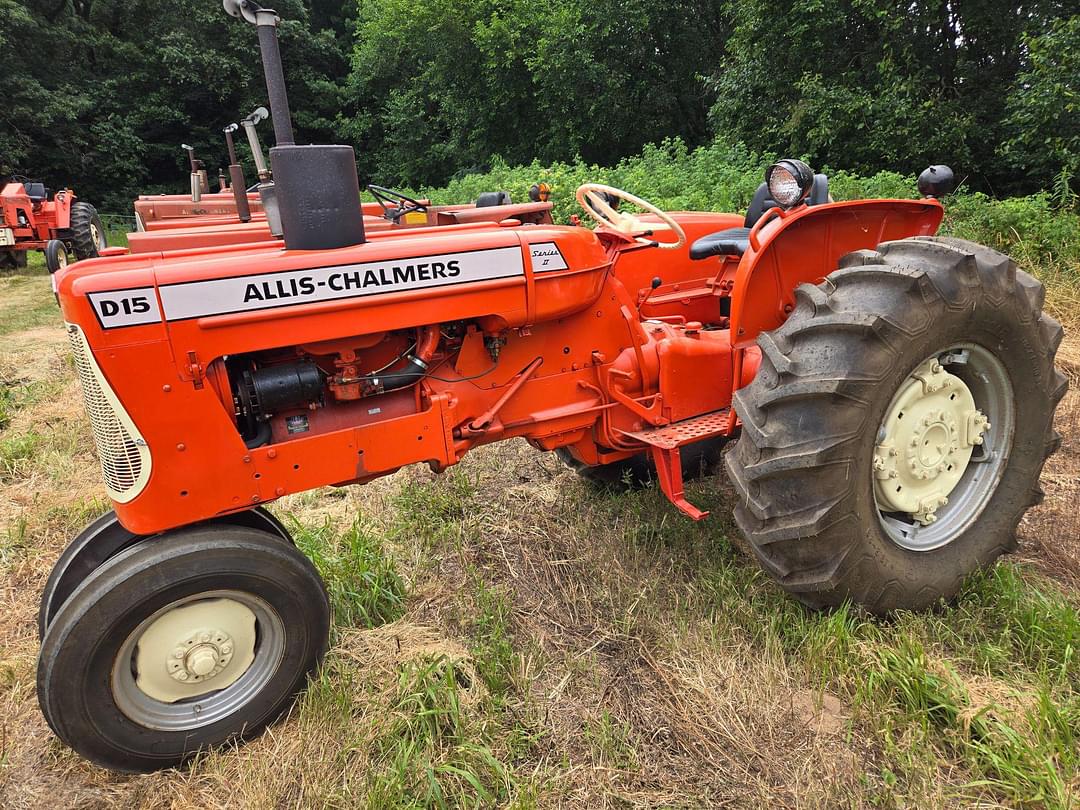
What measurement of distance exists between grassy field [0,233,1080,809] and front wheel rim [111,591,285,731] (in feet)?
0.48

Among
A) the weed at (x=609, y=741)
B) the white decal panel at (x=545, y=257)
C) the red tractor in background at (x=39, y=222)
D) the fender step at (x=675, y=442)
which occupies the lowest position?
the weed at (x=609, y=741)

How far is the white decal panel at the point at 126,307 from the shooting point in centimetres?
179

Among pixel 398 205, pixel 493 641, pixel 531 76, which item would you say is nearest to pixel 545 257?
pixel 493 641

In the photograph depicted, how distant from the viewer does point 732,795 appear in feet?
6.01

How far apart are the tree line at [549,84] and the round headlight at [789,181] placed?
5.80 meters

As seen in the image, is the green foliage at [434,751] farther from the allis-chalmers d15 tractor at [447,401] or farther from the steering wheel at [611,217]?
the steering wheel at [611,217]

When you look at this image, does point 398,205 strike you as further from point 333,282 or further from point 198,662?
point 198,662

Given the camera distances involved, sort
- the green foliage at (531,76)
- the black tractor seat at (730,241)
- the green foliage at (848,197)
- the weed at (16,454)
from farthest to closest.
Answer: the green foliage at (531,76), the green foliage at (848,197), the weed at (16,454), the black tractor seat at (730,241)

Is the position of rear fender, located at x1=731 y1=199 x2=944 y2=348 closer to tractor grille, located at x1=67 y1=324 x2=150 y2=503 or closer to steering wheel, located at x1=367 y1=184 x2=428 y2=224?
tractor grille, located at x1=67 y1=324 x2=150 y2=503

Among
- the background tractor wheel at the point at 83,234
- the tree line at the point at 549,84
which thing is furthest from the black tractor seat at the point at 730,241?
the background tractor wheel at the point at 83,234

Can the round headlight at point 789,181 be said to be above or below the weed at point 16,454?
above

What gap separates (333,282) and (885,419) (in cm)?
180

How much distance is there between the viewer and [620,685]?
2234 millimetres

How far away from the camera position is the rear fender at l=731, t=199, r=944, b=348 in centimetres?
257
